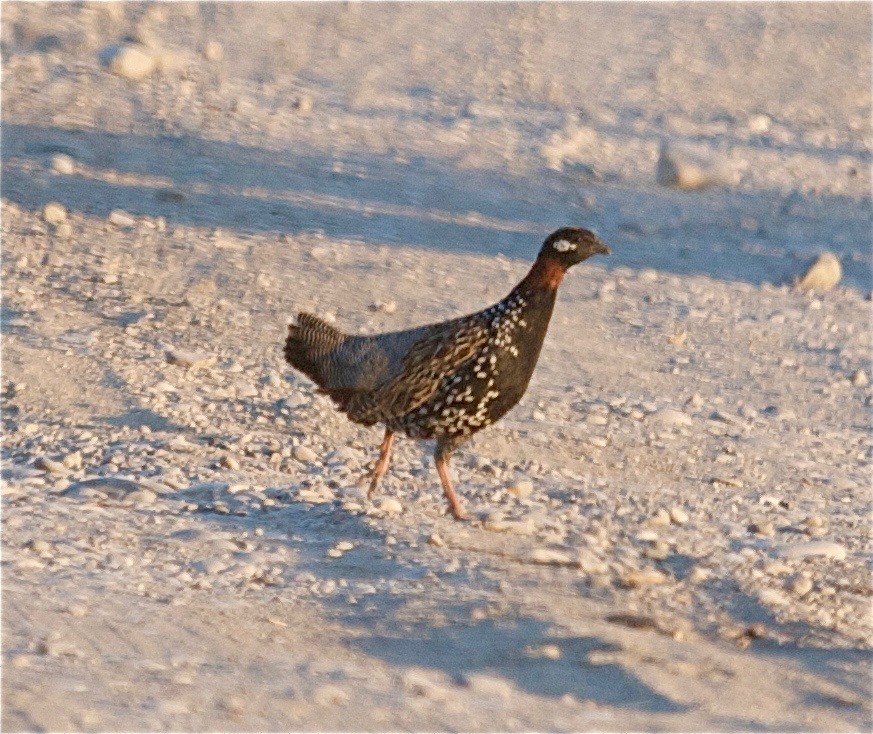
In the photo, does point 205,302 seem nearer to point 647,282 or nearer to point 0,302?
point 0,302

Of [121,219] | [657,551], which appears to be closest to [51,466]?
[657,551]

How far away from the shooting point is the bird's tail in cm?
802

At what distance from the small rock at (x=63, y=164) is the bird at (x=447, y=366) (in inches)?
217

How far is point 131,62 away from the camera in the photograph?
608 inches

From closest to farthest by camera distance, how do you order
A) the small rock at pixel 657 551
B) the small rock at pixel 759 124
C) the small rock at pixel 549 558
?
1. the small rock at pixel 549 558
2. the small rock at pixel 657 551
3. the small rock at pixel 759 124

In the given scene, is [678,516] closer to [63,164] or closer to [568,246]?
→ [568,246]

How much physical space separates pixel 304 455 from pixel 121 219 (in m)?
4.51

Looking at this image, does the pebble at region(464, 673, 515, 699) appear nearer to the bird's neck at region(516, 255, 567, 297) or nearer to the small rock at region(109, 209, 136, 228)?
the bird's neck at region(516, 255, 567, 297)

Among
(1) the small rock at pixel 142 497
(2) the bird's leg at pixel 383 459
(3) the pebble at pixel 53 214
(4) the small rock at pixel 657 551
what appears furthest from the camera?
(3) the pebble at pixel 53 214

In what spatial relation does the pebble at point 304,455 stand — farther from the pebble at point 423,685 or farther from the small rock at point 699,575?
the pebble at point 423,685

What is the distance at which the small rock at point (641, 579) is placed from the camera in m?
6.86

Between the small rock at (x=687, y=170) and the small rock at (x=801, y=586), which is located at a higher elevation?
the small rock at (x=687, y=170)

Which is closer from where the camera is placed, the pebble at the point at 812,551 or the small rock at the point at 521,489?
the pebble at the point at 812,551

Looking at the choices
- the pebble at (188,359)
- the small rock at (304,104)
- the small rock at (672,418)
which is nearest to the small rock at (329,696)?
the pebble at (188,359)
